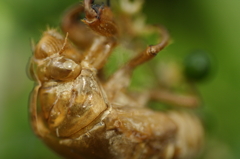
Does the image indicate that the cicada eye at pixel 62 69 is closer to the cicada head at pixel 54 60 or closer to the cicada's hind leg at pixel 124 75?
the cicada head at pixel 54 60

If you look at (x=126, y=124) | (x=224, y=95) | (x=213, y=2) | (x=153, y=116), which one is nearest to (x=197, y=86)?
(x=224, y=95)

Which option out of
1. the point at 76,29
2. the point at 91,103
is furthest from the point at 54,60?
the point at 76,29

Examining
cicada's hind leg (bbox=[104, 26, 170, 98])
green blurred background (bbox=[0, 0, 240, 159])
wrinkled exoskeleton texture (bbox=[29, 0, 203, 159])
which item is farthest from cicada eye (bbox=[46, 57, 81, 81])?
green blurred background (bbox=[0, 0, 240, 159])

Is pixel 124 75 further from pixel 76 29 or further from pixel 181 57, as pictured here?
pixel 181 57

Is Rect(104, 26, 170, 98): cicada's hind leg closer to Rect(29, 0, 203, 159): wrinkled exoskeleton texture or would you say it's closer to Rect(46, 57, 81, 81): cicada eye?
Rect(29, 0, 203, 159): wrinkled exoskeleton texture

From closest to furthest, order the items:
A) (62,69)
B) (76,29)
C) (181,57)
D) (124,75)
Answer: (62,69) < (124,75) < (76,29) < (181,57)

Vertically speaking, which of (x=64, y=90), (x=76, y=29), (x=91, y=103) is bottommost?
(x=91, y=103)

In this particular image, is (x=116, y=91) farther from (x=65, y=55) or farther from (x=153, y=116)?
(x=65, y=55)

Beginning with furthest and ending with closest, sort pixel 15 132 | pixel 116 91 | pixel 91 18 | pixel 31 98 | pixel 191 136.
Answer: pixel 15 132 < pixel 191 136 < pixel 116 91 < pixel 31 98 < pixel 91 18
